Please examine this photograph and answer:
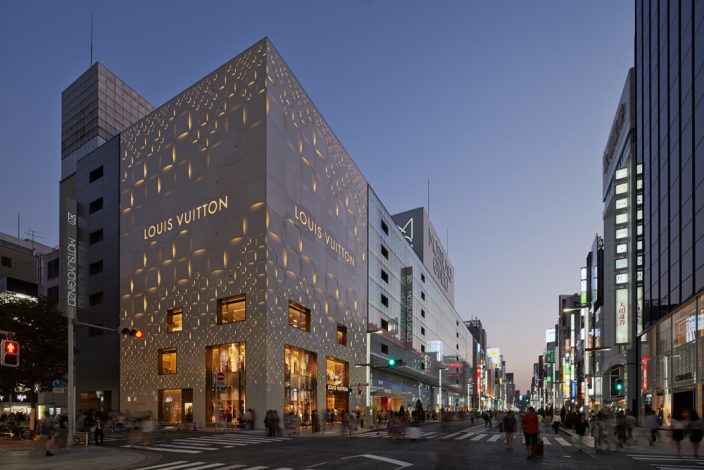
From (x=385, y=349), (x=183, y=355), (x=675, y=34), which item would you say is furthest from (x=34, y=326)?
(x=675, y=34)

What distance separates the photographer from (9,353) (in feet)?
59.2

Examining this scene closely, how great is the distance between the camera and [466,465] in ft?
66.2

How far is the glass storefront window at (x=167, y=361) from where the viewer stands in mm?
52822

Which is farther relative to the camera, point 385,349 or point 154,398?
point 385,349

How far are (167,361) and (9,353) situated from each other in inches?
1448

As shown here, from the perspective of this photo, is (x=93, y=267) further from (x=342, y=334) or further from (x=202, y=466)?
(x=202, y=466)

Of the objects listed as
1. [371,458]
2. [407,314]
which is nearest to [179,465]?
[371,458]

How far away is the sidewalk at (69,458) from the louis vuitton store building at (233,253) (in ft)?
56.1

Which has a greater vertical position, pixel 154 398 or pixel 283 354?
pixel 283 354

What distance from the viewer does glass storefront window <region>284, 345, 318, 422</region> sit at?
162ft

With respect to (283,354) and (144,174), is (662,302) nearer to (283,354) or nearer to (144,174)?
(283,354)

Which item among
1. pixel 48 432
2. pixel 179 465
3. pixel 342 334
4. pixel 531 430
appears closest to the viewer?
pixel 179 465

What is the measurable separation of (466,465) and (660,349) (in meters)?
37.2

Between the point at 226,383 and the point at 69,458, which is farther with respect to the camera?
the point at 226,383
